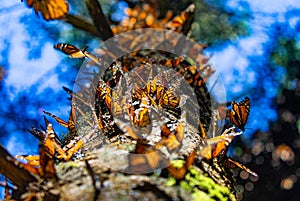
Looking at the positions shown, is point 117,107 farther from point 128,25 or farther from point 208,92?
point 208,92

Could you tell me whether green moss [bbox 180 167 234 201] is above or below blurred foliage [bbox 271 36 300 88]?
below

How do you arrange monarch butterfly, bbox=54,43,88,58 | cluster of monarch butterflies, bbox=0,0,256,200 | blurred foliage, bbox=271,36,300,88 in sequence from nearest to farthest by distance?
cluster of monarch butterflies, bbox=0,0,256,200 → monarch butterfly, bbox=54,43,88,58 → blurred foliage, bbox=271,36,300,88

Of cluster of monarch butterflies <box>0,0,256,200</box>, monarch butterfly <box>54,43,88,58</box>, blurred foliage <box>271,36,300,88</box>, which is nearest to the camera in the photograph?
cluster of monarch butterflies <box>0,0,256,200</box>

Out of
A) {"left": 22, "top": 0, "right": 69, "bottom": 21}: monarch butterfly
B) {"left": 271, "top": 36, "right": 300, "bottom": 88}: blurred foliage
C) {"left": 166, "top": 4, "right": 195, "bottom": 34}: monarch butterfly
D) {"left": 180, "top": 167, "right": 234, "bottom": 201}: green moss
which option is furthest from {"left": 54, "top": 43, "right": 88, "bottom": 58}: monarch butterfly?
{"left": 271, "top": 36, "right": 300, "bottom": 88}: blurred foliage

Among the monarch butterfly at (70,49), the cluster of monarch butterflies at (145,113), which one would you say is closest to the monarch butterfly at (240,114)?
the cluster of monarch butterflies at (145,113)

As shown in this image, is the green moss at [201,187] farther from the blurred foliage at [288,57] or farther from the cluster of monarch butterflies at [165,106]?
the blurred foliage at [288,57]

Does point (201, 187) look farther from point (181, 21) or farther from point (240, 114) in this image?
point (181, 21)

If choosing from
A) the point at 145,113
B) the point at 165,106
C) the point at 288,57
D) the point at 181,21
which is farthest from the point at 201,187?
the point at 288,57

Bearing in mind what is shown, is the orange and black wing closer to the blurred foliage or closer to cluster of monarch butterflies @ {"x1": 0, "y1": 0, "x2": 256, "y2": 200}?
cluster of monarch butterflies @ {"x1": 0, "y1": 0, "x2": 256, "y2": 200}

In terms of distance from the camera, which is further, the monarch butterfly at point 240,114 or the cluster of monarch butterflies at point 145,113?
the monarch butterfly at point 240,114
